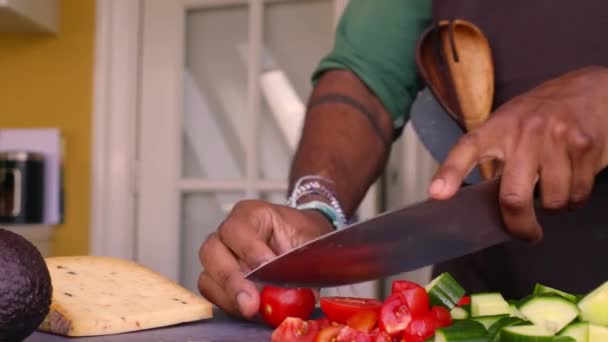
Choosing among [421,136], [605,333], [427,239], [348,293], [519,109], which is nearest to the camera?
[605,333]

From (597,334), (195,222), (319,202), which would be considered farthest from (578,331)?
(195,222)

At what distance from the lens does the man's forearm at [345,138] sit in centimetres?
117

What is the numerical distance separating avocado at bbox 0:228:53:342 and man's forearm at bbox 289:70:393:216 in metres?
0.47

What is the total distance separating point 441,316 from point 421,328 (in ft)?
0.11

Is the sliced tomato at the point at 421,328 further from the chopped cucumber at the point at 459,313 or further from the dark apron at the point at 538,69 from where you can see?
the dark apron at the point at 538,69

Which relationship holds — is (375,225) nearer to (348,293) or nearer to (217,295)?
(217,295)

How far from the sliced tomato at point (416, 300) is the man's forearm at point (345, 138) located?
0.35 meters

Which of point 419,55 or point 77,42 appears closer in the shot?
point 419,55

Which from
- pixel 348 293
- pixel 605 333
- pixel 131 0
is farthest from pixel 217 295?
pixel 131 0

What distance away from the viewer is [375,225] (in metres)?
0.86

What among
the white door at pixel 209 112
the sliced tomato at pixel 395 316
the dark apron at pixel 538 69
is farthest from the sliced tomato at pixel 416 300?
the white door at pixel 209 112

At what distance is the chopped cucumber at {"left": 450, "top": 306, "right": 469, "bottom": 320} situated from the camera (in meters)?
0.85

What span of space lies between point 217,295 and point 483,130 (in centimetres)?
42

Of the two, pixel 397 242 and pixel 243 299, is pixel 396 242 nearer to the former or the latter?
pixel 397 242
